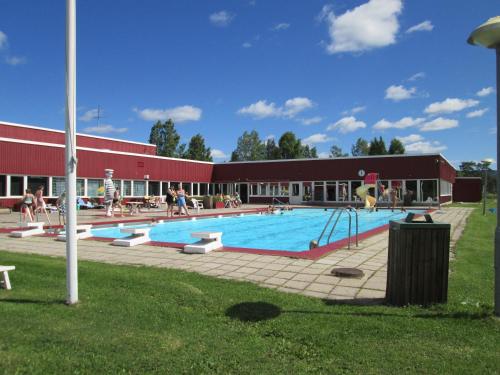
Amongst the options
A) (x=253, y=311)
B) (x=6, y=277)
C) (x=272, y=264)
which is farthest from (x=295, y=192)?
(x=253, y=311)

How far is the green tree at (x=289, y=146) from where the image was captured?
70.1 m

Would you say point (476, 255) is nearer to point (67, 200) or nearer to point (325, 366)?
point (325, 366)

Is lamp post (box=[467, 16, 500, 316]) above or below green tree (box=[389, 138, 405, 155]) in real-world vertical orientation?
below

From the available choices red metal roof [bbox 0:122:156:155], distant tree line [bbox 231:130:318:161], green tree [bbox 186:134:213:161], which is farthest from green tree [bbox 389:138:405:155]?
red metal roof [bbox 0:122:156:155]

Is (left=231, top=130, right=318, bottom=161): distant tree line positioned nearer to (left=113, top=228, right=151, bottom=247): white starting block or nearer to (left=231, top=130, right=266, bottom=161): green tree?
(left=231, top=130, right=266, bottom=161): green tree

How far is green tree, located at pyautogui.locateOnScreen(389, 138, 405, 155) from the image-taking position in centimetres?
6688

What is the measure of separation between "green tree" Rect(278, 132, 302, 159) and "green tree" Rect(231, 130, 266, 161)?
11.4m

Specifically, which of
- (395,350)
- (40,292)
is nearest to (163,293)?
(40,292)

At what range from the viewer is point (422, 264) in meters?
4.54

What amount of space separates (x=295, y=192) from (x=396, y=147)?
35770 millimetres

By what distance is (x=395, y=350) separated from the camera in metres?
3.35

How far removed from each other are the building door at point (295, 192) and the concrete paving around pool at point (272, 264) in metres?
27.8

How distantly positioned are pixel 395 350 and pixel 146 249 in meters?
6.65

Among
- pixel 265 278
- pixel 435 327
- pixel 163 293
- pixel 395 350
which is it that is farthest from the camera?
pixel 265 278
